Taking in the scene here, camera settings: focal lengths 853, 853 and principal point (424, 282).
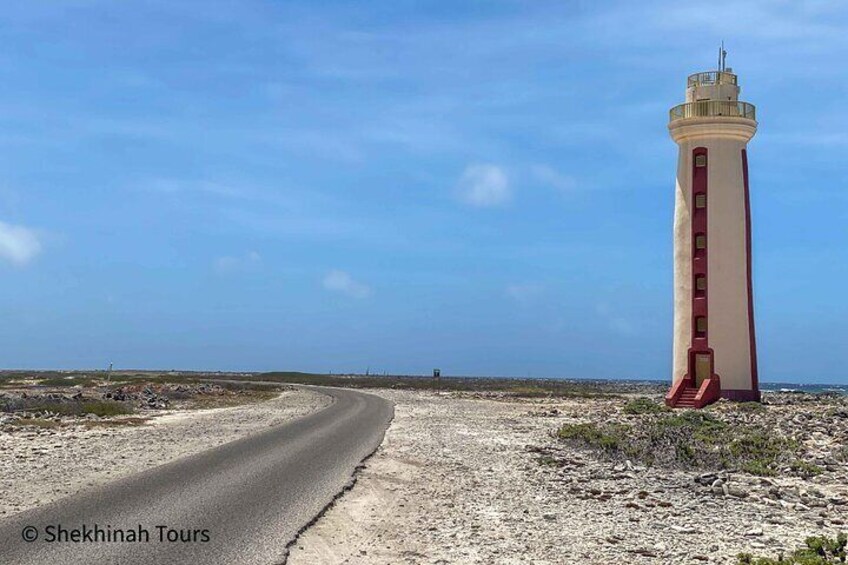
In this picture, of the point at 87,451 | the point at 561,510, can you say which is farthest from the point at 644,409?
the point at 561,510

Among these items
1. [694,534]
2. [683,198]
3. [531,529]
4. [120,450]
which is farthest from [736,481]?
[683,198]

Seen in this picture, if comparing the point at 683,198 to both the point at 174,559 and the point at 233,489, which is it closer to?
the point at 233,489

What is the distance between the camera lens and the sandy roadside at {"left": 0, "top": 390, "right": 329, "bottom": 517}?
49.6ft

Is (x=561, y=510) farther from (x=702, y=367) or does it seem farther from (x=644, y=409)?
(x=702, y=367)

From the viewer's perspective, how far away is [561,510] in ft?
47.2

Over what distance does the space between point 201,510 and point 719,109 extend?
1565 inches

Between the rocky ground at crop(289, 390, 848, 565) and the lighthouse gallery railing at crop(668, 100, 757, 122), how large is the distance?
25356 millimetres

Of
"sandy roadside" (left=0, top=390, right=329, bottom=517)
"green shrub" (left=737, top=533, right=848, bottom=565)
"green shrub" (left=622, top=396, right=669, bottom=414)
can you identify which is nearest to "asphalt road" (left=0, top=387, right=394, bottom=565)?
"sandy roadside" (left=0, top=390, right=329, bottom=517)

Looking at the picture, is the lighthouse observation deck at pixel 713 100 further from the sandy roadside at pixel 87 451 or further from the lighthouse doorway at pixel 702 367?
the sandy roadside at pixel 87 451

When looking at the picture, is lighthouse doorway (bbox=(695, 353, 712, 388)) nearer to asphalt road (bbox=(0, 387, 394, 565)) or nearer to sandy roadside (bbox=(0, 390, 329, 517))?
sandy roadside (bbox=(0, 390, 329, 517))

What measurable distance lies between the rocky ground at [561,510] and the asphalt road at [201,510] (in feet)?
1.85

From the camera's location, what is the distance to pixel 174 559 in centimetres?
977

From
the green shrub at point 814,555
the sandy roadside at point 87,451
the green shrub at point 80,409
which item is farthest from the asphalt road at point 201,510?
the green shrub at point 80,409

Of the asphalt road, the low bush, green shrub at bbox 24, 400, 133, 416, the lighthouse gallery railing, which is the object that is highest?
the lighthouse gallery railing
